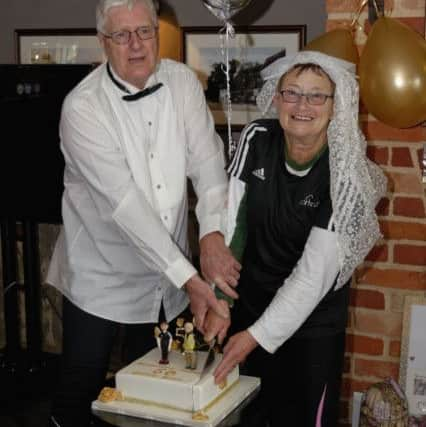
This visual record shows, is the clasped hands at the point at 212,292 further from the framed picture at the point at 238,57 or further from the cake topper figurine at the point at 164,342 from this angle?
the framed picture at the point at 238,57

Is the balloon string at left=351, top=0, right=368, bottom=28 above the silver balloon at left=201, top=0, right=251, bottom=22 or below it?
below

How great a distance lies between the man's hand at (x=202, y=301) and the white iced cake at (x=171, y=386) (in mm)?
196

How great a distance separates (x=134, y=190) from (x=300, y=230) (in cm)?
47

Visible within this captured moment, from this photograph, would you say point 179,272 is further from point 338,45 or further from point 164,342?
point 338,45

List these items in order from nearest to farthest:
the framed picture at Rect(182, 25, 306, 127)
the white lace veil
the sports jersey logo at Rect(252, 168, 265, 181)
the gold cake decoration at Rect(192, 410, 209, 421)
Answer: the gold cake decoration at Rect(192, 410, 209, 421)
the white lace veil
the sports jersey logo at Rect(252, 168, 265, 181)
the framed picture at Rect(182, 25, 306, 127)

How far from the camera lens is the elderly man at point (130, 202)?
2250 mm

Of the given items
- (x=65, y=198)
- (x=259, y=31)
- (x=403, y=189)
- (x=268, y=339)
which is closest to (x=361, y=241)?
(x=268, y=339)

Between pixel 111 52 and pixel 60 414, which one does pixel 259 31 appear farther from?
pixel 60 414

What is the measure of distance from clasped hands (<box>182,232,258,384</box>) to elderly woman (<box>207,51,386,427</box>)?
10 millimetres

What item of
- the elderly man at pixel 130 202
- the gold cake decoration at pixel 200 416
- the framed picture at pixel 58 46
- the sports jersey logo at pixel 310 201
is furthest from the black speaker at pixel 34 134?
the gold cake decoration at pixel 200 416

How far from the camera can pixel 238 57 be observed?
3.29m

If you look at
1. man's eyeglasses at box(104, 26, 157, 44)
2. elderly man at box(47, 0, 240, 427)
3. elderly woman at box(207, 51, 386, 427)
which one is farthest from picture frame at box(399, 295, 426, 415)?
man's eyeglasses at box(104, 26, 157, 44)

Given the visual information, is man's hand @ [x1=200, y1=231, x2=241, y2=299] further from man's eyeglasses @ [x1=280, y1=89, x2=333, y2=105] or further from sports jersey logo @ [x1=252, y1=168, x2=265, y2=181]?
man's eyeglasses @ [x1=280, y1=89, x2=333, y2=105]

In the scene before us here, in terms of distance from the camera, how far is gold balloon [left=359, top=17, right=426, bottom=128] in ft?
7.43
